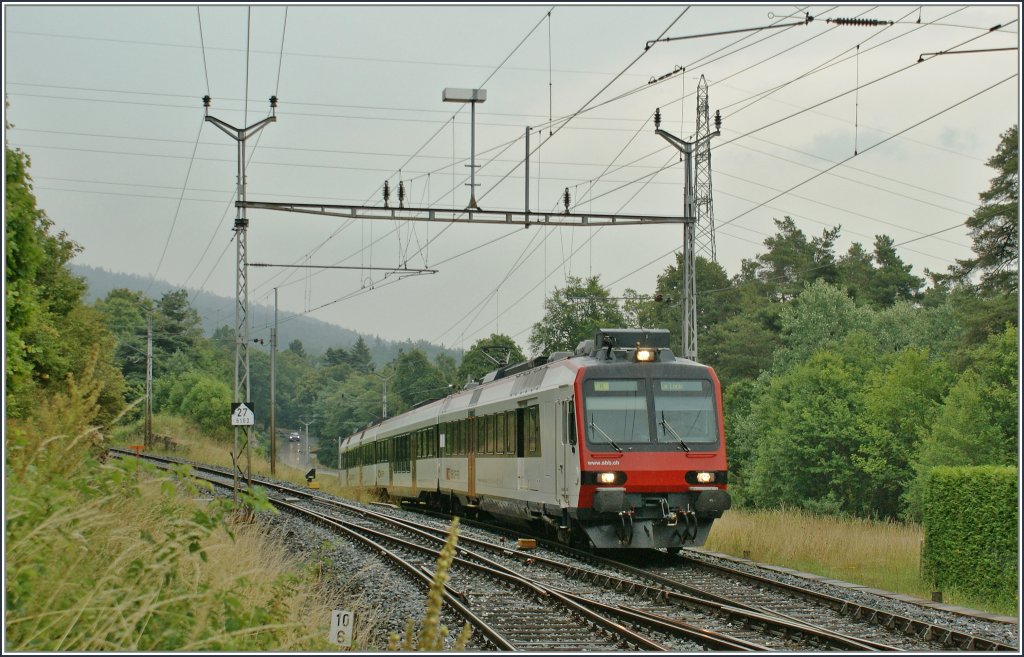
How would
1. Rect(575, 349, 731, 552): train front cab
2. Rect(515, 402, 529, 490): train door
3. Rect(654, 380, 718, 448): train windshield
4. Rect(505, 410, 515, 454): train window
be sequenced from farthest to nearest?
1. Rect(505, 410, 515, 454): train window
2. Rect(515, 402, 529, 490): train door
3. Rect(654, 380, 718, 448): train windshield
4. Rect(575, 349, 731, 552): train front cab

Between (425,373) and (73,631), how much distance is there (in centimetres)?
12812

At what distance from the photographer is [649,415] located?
17.5 metres

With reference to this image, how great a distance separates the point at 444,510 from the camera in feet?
104

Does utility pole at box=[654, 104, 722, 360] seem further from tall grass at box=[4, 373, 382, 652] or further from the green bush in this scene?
tall grass at box=[4, 373, 382, 652]

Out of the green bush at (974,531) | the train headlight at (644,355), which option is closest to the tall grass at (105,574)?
the green bush at (974,531)

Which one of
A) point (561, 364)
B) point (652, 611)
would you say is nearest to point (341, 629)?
point (652, 611)

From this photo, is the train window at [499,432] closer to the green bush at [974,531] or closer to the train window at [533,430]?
the train window at [533,430]

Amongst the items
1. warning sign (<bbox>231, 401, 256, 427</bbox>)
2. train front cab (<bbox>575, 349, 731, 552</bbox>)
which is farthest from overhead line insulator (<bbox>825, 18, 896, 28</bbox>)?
warning sign (<bbox>231, 401, 256, 427</bbox>)

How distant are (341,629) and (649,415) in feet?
31.7

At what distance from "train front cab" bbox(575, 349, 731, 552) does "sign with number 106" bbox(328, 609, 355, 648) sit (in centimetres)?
859

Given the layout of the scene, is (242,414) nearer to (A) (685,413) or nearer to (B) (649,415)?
(B) (649,415)

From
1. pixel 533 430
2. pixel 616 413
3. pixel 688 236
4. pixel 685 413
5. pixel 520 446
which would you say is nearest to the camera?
pixel 616 413

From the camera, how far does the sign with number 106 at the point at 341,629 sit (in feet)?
27.4

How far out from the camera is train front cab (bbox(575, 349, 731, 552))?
55.8ft
